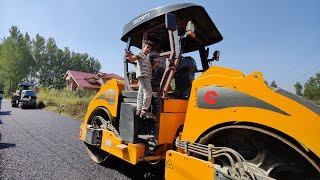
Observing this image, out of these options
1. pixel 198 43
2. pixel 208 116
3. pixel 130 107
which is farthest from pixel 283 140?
pixel 198 43

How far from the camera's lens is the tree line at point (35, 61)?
155 feet

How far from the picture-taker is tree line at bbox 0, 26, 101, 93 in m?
47.3

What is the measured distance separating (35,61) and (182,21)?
6100 cm

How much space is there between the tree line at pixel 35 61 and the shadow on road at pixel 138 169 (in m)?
50.9

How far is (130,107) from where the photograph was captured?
139 inches

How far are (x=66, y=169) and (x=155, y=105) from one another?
87.8 inches

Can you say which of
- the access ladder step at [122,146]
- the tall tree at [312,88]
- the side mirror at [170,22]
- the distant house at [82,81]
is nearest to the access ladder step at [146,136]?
the access ladder step at [122,146]

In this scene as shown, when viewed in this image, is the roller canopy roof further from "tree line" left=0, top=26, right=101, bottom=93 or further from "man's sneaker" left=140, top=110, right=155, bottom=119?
"tree line" left=0, top=26, right=101, bottom=93

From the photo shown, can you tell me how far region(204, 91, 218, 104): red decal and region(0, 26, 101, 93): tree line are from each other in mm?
53458

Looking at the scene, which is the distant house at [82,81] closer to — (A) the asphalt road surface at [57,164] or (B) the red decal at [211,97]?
(A) the asphalt road surface at [57,164]

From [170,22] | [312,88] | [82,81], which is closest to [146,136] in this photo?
[170,22]

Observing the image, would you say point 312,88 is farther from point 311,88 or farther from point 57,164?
point 57,164

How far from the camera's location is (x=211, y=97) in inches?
99.1

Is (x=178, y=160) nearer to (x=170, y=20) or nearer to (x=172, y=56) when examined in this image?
(x=172, y=56)
